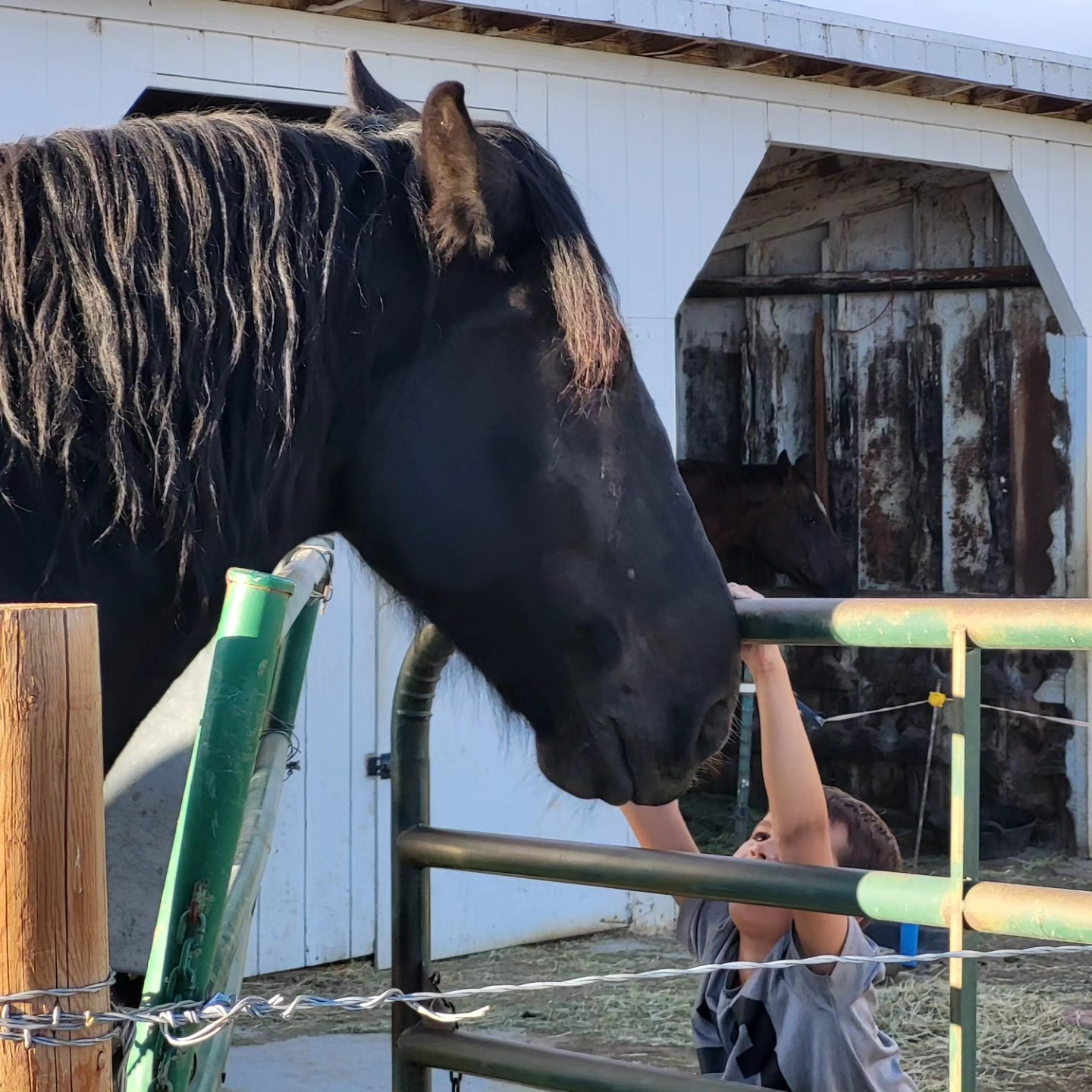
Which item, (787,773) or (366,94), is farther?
(366,94)

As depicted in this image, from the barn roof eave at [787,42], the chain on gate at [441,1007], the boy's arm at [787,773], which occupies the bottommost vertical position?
the chain on gate at [441,1007]

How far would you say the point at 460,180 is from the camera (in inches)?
68.2

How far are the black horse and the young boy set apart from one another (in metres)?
0.09

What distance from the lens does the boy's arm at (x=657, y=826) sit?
2.25m

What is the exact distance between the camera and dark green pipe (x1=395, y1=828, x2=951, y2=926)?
57.4 inches

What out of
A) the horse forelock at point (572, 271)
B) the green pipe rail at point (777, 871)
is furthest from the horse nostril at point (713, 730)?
the horse forelock at point (572, 271)

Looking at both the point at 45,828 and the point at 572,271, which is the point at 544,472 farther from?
the point at 45,828

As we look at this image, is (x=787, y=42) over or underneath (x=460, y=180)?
over

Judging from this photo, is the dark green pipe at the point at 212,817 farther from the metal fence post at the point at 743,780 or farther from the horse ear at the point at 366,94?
the metal fence post at the point at 743,780

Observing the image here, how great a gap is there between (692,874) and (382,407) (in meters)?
0.67

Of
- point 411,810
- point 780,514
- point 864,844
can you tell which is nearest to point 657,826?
point 864,844

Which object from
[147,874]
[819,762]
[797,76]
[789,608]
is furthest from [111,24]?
[819,762]

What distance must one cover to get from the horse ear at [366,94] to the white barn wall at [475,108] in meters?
2.41

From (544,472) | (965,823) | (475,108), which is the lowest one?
(965,823)
